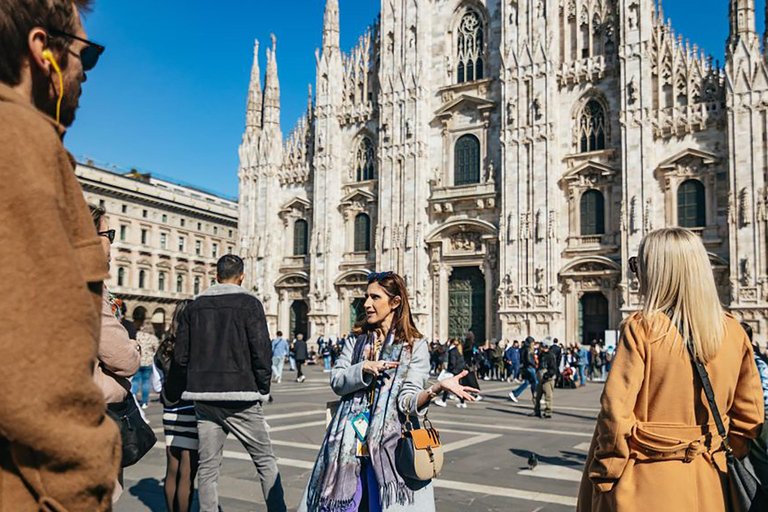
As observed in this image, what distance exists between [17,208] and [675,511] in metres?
2.56

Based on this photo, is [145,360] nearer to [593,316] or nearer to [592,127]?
[593,316]

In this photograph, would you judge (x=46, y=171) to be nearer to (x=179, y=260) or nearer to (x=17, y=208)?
(x=17, y=208)

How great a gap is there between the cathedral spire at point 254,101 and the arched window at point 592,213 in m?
17.4

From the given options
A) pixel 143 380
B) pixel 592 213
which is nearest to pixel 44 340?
pixel 143 380

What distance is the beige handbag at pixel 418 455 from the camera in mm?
3398

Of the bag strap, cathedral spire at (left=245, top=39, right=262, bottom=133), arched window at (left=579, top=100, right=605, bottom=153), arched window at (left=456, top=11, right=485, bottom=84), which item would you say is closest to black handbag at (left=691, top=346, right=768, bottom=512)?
the bag strap

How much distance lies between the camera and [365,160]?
107ft

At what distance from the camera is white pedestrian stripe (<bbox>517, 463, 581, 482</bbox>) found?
7.00 m

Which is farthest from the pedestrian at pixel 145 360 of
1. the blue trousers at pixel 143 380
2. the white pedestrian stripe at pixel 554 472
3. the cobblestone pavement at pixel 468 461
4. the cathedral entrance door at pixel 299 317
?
the cathedral entrance door at pixel 299 317

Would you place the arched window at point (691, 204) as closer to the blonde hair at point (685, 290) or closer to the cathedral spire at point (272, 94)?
the cathedral spire at point (272, 94)

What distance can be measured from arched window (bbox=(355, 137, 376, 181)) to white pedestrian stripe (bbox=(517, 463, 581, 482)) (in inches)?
1005

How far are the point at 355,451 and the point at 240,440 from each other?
133cm

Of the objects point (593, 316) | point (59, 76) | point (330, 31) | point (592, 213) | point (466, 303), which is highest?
point (330, 31)

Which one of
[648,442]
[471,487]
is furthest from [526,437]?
[648,442]
